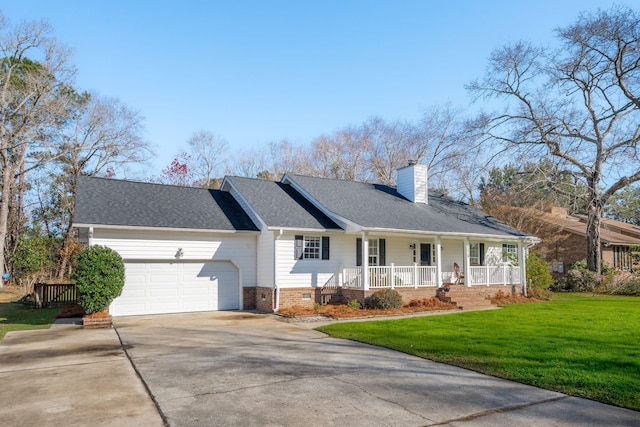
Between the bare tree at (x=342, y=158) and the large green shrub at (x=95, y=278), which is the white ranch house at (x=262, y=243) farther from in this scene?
the bare tree at (x=342, y=158)

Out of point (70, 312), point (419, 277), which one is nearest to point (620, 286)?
point (419, 277)

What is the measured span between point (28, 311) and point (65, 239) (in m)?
15.7

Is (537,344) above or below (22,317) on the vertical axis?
above

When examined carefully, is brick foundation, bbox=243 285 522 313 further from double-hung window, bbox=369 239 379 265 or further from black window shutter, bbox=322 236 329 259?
double-hung window, bbox=369 239 379 265

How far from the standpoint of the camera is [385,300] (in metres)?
16.5

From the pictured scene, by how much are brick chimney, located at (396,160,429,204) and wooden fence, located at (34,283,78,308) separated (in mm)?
16018

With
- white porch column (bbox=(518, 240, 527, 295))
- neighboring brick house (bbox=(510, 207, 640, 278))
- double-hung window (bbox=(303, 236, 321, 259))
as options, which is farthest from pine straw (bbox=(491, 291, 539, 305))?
neighboring brick house (bbox=(510, 207, 640, 278))

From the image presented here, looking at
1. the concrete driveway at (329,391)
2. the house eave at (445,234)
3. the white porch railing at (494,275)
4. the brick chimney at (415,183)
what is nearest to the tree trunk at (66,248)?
the brick chimney at (415,183)

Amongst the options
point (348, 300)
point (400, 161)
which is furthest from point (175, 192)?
point (400, 161)

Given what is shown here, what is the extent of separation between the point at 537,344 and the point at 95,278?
1183cm

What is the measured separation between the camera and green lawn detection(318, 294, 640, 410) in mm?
7020

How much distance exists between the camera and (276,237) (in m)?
16.7

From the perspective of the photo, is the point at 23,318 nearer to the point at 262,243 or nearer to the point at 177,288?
the point at 177,288

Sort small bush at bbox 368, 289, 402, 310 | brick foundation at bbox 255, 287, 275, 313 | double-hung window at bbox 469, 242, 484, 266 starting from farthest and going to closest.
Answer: double-hung window at bbox 469, 242, 484, 266 → brick foundation at bbox 255, 287, 275, 313 → small bush at bbox 368, 289, 402, 310
